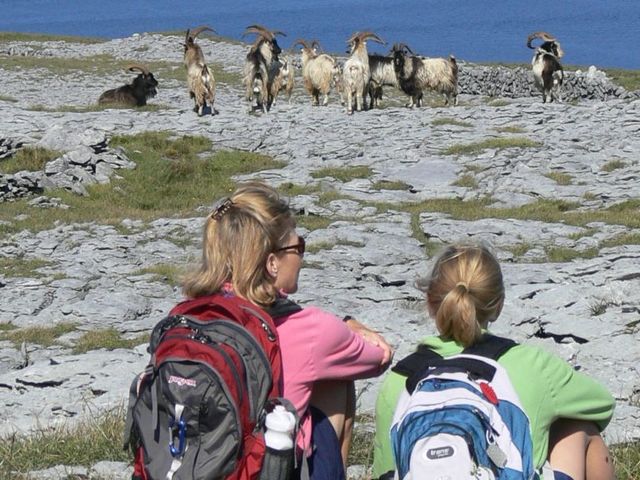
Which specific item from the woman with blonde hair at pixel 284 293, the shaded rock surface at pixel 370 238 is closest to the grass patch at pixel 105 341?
the shaded rock surface at pixel 370 238

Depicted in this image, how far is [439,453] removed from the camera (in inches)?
124

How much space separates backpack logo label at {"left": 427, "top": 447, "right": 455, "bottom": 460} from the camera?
3.13 m

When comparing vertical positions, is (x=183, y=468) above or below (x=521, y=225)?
above

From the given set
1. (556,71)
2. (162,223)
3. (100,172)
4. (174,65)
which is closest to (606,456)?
(162,223)

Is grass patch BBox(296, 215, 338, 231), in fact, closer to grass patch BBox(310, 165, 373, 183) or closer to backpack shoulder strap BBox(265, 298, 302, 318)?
grass patch BBox(310, 165, 373, 183)

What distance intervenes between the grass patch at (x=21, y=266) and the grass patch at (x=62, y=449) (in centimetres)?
649

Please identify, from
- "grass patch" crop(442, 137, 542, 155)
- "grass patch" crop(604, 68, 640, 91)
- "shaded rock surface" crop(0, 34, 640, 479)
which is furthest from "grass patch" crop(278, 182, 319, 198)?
"grass patch" crop(604, 68, 640, 91)

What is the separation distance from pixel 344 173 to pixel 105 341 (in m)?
8.67

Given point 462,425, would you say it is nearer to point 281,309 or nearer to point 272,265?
point 281,309

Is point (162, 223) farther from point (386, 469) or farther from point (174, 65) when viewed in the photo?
point (174, 65)

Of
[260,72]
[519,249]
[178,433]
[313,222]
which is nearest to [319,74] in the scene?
[260,72]

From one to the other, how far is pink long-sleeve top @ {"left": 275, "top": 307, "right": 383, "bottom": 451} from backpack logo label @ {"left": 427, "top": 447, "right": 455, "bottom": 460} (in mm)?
741

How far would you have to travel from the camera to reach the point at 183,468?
129 inches

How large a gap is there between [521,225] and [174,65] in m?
34.6
